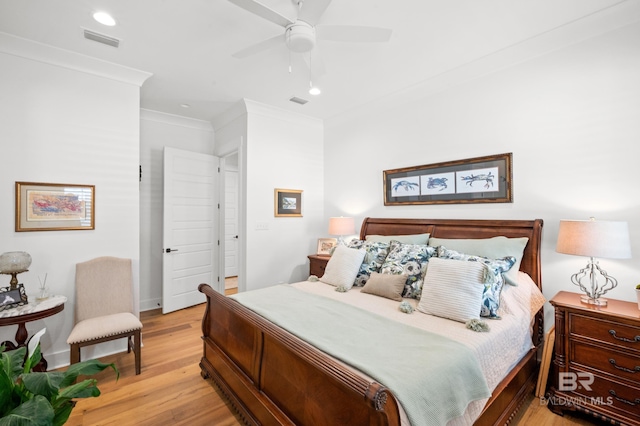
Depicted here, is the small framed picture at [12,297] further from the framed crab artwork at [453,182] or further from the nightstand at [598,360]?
the nightstand at [598,360]

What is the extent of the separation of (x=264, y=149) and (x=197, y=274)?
2118mm

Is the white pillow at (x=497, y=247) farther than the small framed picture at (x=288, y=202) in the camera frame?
No

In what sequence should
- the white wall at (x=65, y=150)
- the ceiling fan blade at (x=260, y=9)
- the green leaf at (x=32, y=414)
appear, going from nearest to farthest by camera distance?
the green leaf at (x=32, y=414)
the ceiling fan blade at (x=260, y=9)
the white wall at (x=65, y=150)

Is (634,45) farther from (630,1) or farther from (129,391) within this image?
(129,391)

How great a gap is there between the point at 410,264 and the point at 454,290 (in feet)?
1.79

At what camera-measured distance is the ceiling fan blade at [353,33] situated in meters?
1.91

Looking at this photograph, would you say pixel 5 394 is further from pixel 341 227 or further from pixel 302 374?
pixel 341 227

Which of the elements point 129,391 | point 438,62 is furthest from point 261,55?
point 129,391

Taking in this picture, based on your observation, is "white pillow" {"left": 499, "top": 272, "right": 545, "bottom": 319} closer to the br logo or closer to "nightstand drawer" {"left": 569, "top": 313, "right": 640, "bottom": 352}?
"nightstand drawer" {"left": 569, "top": 313, "right": 640, "bottom": 352}

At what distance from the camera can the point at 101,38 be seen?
248 cm

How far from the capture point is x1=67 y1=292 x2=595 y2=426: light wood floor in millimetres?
2021

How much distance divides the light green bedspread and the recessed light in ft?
8.12

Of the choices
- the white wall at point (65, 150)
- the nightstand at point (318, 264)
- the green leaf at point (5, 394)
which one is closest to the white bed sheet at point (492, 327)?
the nightstand at point (318, 264)

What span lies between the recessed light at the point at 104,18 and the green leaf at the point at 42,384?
2516 millimetres
